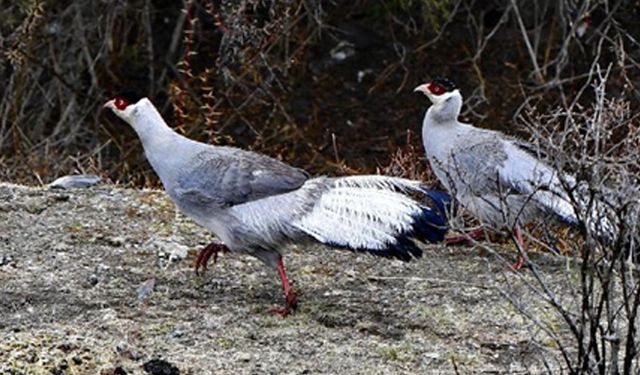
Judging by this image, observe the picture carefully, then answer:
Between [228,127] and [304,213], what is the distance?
5.77m

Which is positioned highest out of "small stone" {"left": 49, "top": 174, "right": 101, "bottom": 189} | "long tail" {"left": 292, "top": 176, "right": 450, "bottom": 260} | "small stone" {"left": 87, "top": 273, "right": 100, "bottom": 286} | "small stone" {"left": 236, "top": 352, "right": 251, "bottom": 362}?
"long tail" {"left": 292, "top": 176, "right": 450, "bottom": 260}

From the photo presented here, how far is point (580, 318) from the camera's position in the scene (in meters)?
5.66

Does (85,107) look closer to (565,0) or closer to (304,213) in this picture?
(565,0)

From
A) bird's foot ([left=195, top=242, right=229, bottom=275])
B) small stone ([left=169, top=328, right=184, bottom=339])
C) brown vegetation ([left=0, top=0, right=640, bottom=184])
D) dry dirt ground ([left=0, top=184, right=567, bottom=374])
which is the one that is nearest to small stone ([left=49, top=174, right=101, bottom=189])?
dry dirt ground ([left=0, top=184, right=567, bottom=374])

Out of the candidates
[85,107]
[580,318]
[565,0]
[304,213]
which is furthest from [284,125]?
[580,318]

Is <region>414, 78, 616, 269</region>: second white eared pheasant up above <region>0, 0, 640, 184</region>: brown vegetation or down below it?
above

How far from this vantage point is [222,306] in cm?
686

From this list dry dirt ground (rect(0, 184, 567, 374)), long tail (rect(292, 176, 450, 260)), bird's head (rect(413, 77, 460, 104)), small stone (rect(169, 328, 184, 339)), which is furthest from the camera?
bird's head (rect(413, 77, 460, 104))

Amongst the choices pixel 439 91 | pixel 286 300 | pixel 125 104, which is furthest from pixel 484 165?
pixel 125 104

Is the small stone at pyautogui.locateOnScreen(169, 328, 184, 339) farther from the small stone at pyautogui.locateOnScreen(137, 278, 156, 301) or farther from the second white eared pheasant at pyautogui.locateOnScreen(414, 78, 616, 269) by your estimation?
the second white eared pheasant at pyautogui.locateOnScreen(414, 78, 616, 269)

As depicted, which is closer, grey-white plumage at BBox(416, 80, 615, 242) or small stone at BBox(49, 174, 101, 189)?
grey-white plumage at BBox(416, 80, 615, 242)

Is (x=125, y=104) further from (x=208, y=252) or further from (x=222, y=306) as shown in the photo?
(x=222, y=306)

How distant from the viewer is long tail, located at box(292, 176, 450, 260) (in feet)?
21.8

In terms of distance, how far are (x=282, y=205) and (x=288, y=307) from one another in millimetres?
409
